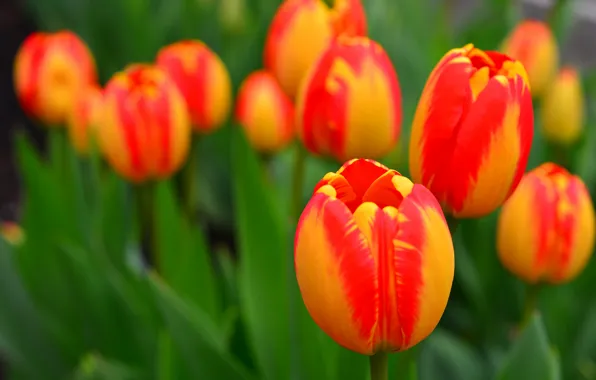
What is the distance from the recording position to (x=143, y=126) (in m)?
0.60

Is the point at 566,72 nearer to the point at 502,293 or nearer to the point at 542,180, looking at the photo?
the point at 502,293

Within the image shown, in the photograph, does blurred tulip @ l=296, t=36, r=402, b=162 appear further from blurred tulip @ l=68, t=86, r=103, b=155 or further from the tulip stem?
blurred tulip @ l=68, t=86, r=103, b=155

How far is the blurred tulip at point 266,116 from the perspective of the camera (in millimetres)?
791

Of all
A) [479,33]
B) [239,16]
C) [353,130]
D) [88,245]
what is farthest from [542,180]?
[239,16]

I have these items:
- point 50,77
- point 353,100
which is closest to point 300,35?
point 353,100

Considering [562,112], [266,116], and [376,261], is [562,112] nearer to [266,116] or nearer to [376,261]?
[266,116]

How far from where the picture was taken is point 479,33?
43.4 inches

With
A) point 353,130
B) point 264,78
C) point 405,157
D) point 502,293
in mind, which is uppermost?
point 353,130

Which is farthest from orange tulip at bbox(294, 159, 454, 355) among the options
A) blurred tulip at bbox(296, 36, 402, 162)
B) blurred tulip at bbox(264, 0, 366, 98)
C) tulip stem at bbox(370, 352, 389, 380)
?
blurred tulip at bbox(264, 0, 366, 98)

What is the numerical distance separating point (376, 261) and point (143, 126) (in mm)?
360

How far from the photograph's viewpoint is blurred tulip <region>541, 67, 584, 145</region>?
85cm

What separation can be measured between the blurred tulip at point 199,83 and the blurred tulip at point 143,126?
65mm

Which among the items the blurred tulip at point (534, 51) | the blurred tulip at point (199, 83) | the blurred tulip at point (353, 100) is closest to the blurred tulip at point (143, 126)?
the blurred tulip at point (199, 83)

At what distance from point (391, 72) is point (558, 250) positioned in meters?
0.18
